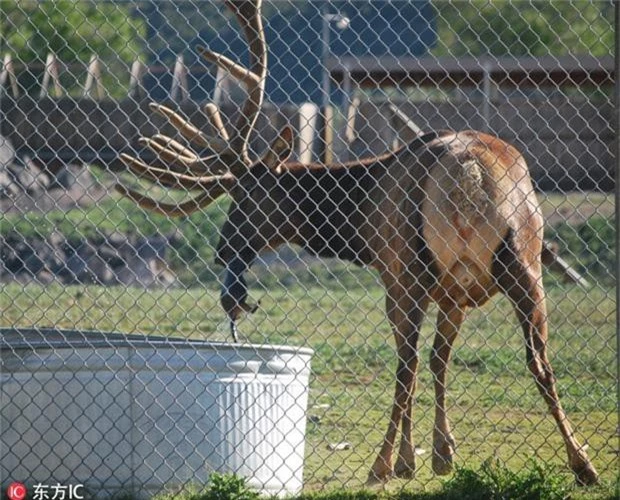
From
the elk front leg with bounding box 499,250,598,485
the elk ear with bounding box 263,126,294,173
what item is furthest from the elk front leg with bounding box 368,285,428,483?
the elk ear with bounding box 263,126,294,173

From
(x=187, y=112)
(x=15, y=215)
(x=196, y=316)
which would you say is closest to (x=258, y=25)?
(x=196, y=316)

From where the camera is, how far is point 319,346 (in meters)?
11.2

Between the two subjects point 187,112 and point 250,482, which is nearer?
point 250,482

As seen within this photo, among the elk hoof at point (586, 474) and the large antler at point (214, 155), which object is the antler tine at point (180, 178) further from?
the elk hoof at point (586, 474)

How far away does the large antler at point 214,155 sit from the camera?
854 cm

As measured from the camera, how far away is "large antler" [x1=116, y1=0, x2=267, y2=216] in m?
8.54

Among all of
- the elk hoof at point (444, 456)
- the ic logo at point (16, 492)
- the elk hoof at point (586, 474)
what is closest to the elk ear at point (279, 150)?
the elk hoof at point (444, 456)

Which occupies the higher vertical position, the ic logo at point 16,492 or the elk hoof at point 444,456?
the ic logo at point 16,492

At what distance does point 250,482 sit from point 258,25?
350 cm

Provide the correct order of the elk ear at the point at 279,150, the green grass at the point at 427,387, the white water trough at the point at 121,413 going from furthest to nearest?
the elk ear at the point at 279,150
the green grass at the point at 427,387
the white water trough at the point at 121,413

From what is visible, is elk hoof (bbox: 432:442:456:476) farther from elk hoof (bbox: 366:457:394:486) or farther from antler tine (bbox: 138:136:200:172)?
antler tine (bbox: 138:136:200:172)

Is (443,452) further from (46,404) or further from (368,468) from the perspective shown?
(46,404)

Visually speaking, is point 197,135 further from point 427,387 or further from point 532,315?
point 532,315

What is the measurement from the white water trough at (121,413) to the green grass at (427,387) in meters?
0.79
